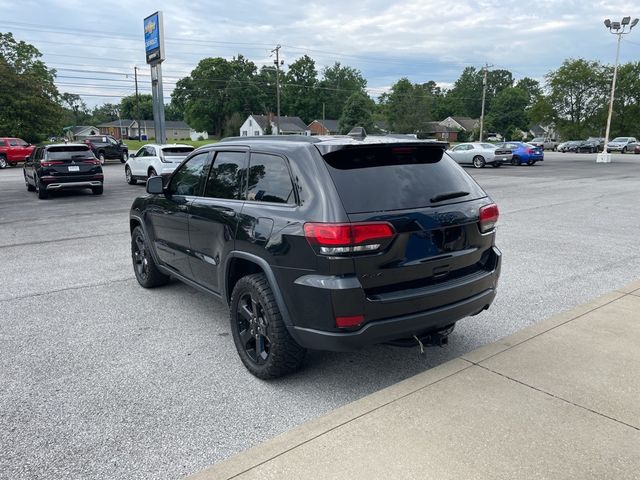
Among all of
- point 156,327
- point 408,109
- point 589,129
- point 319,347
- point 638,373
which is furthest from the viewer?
point 408,109

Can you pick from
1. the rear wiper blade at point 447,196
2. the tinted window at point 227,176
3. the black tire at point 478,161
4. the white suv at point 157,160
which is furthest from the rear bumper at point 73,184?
the black tire at point 478,161

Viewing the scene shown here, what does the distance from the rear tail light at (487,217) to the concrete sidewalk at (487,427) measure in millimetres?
1009

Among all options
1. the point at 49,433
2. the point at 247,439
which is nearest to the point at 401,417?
the point at 247,439

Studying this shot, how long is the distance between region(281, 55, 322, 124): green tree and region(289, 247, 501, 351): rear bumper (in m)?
111

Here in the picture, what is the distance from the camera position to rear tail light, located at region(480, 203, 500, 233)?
3.56 m

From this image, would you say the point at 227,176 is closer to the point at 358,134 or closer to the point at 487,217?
the point at 358,134

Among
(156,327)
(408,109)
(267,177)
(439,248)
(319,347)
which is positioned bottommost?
(156,327)

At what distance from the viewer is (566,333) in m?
4.21

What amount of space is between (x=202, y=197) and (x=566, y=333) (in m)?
3.42

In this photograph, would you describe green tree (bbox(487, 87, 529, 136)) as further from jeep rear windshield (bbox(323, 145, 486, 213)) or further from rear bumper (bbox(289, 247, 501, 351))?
rear bumper (bbox(289, 247, 501, 351))

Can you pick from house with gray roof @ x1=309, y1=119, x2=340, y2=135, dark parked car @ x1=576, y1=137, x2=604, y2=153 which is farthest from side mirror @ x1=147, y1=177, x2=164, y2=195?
house with gray roof @ x1=309, y1=119, x2=340, y2=135

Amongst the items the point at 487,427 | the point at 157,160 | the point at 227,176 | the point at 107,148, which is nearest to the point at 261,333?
the point at 227,176

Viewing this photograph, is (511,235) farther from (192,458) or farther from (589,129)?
(589,129)

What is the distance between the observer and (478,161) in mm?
28719
